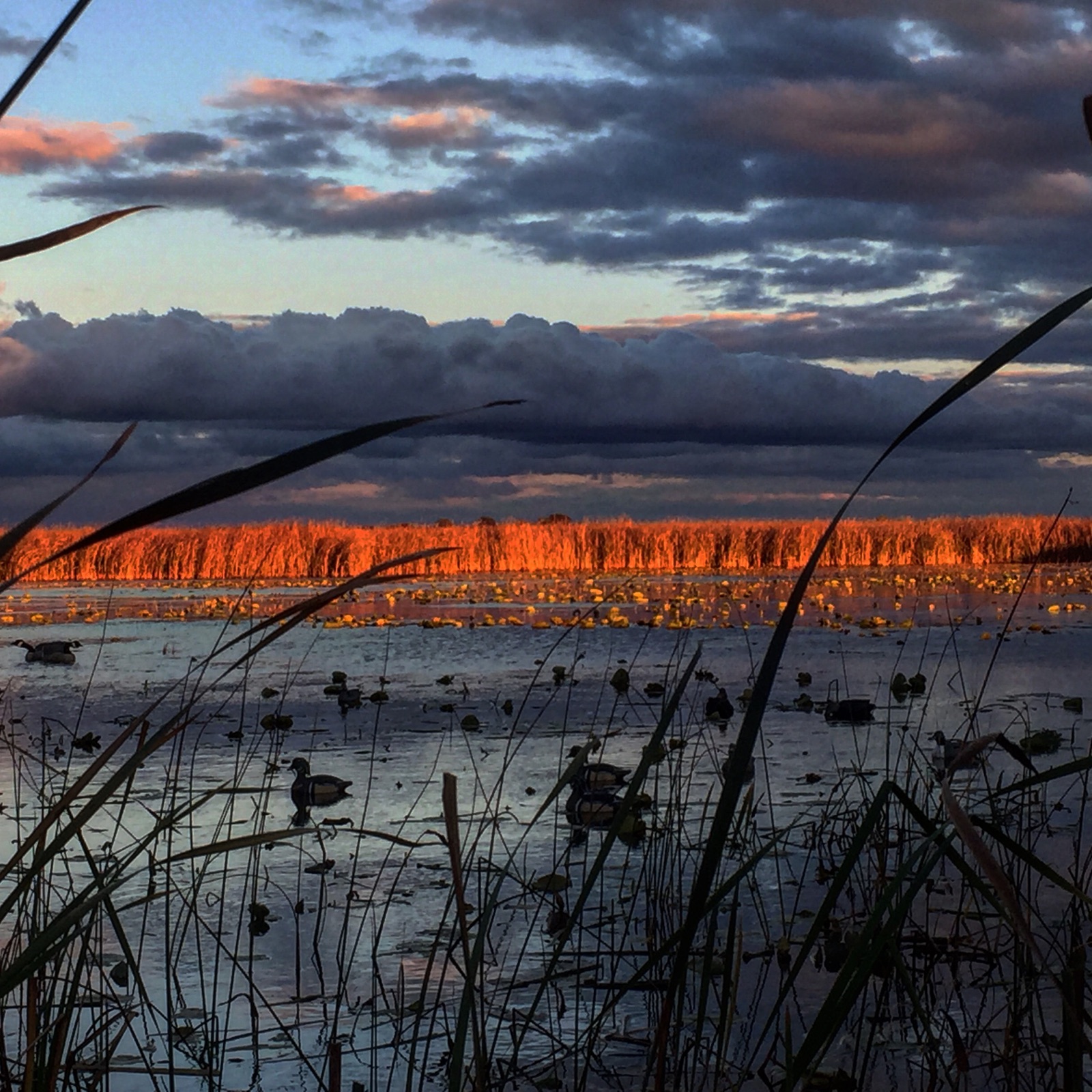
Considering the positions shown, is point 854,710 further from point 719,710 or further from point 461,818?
point 461,818

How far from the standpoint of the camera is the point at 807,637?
13.1m

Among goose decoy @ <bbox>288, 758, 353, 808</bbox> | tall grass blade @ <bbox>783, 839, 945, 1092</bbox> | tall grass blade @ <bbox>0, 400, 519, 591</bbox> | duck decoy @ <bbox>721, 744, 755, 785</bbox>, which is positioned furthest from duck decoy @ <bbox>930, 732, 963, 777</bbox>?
tall grass blade @ <bbox>0, 400, 519, 591</bbox>

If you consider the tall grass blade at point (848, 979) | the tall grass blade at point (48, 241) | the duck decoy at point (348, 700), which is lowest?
the duck decoy at point (348, 700)

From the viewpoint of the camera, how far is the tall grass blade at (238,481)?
105 centimetres

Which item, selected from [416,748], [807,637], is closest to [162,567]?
[807,637]

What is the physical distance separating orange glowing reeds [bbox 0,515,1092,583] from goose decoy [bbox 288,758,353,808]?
75.3 ft

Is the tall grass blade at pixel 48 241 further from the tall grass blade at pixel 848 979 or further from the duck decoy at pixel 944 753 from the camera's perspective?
the duck decoy at pixel 944 753

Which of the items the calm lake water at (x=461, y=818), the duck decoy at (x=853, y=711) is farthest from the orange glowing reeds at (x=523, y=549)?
the duck decoy at (x=853, y=711)

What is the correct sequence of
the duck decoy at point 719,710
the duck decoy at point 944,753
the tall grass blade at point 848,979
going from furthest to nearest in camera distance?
the duck decoy at point 719,710
the duck decoy at point 944,753
the tall grass blade at point 848,979

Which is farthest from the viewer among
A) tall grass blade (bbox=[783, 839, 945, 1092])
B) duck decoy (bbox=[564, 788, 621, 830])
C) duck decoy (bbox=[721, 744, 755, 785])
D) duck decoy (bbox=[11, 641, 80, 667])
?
duck decoy (bbox=[11, 641, 80, 667])

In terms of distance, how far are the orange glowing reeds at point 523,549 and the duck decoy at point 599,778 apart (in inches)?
918

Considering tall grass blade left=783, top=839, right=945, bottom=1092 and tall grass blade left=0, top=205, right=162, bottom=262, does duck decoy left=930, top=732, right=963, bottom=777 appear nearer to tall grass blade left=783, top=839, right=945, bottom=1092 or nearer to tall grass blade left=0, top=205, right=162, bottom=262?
tall grass blade left=783, top=839, right=945, bottom=1092

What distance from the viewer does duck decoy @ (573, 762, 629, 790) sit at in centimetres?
525

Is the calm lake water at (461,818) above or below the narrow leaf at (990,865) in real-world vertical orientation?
below
